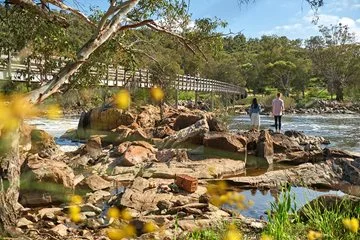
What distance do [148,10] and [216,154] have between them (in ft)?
23.7

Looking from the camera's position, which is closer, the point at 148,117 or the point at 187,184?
the point at 187,184

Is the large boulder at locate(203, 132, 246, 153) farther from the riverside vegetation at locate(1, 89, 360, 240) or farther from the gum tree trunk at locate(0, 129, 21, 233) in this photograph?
the gum tree trunk at locate(0, 129, 21, 233)

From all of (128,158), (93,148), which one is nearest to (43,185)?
(128,158)

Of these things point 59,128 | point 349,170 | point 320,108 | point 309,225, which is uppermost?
point 320,108

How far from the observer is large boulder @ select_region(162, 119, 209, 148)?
48.8 ft

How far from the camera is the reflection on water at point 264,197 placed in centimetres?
742

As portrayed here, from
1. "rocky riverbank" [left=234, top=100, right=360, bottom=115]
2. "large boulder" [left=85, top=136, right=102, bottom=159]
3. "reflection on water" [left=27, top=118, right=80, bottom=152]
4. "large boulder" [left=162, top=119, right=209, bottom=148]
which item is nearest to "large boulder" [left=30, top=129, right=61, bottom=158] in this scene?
"large boulder" [left=85, top=136, right=102, bottom=159]

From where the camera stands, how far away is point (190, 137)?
49.1 feet

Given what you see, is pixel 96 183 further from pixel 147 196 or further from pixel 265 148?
pixel 265 148

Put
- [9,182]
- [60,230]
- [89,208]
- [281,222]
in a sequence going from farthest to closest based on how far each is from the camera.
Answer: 1. [89,208]
2. [60,230]
3. [9,182]
4. [281,222]

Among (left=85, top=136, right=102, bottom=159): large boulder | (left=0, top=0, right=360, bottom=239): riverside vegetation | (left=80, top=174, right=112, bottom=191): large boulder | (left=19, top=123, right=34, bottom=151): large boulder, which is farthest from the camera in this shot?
(left=85, top=136, right=102, bottom=159): large boulder

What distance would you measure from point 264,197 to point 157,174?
2.86 metres

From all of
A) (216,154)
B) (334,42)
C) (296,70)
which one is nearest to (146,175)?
(216,154)

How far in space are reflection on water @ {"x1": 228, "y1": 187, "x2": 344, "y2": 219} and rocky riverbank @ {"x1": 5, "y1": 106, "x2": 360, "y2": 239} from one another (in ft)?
0.82
